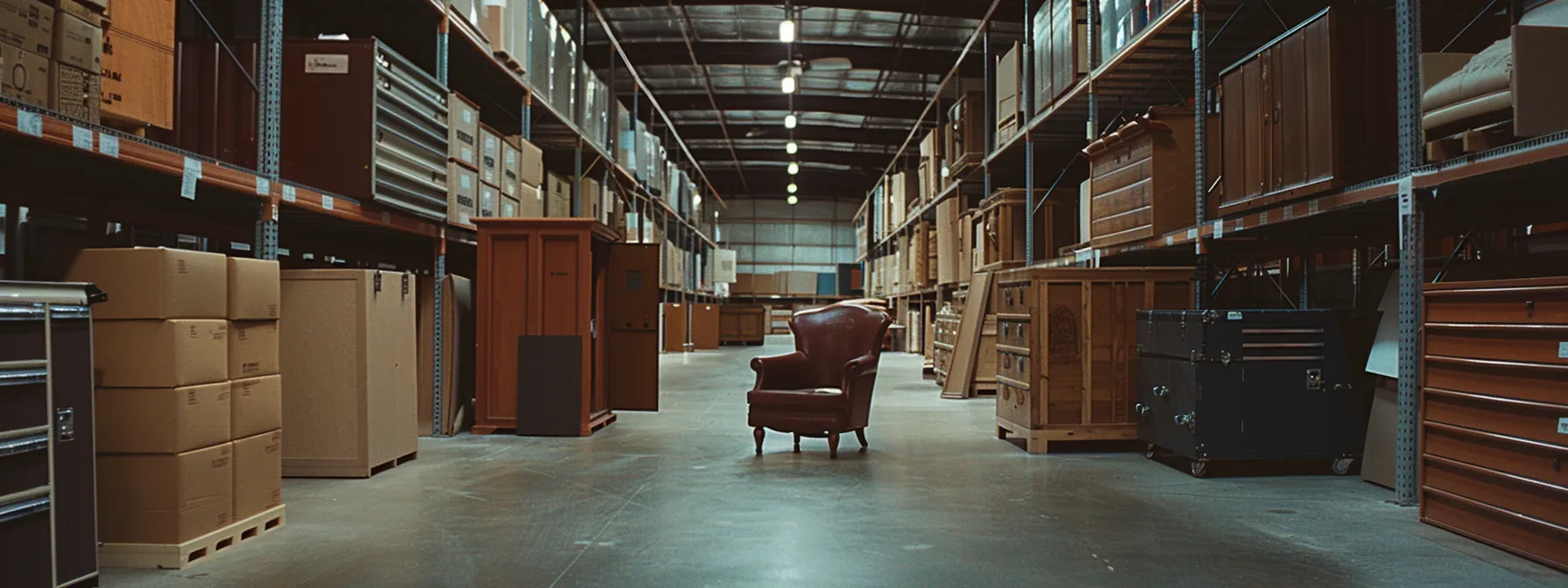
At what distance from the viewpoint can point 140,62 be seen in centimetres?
371

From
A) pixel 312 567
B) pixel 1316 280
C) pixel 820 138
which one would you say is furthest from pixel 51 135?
pixel 820 138

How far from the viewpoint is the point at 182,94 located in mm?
4449

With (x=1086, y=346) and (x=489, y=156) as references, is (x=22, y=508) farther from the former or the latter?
(x=1086, y=346)

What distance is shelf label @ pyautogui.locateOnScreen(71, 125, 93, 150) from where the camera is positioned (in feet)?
10.7

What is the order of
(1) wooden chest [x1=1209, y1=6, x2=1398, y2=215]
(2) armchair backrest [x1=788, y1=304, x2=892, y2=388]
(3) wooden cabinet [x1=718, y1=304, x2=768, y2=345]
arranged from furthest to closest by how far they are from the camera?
(3) wooden cabinet [x1=718, y1=304, x2=768, y2=345] < (2) armchair backrest [x1=788, y1=304, x2=892, y2=388] < (1) wooden chest [x1=1209, y1=6, x2=1398, y2=215]

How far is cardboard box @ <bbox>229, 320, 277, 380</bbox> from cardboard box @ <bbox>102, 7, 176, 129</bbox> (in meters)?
0.94

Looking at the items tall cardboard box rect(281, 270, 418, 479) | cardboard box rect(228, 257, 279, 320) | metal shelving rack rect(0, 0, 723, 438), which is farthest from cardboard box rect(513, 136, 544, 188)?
cardboard box rect(228, 257, 279, 320)

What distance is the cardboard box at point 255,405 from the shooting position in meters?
3.81

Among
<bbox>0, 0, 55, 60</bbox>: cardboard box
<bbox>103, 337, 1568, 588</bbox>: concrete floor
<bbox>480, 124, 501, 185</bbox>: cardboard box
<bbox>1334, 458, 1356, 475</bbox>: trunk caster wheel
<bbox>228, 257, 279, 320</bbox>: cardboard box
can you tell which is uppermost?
<bbox>480, 124, 501, 185</bbox>: cardboard box

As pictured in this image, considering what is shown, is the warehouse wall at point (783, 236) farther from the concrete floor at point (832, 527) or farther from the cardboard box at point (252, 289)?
the cardboard box at point (252, 289)

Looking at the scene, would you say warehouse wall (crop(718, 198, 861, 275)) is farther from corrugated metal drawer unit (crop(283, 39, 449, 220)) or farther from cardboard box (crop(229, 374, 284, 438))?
cardboard box (crop(229, 374, 284, 438))

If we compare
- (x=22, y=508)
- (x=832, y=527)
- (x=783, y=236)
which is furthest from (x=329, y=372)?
(x=783, y=236)

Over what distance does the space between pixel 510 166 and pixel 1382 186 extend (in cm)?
694

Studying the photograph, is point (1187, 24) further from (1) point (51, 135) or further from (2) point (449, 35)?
(1) point (51, 135)
